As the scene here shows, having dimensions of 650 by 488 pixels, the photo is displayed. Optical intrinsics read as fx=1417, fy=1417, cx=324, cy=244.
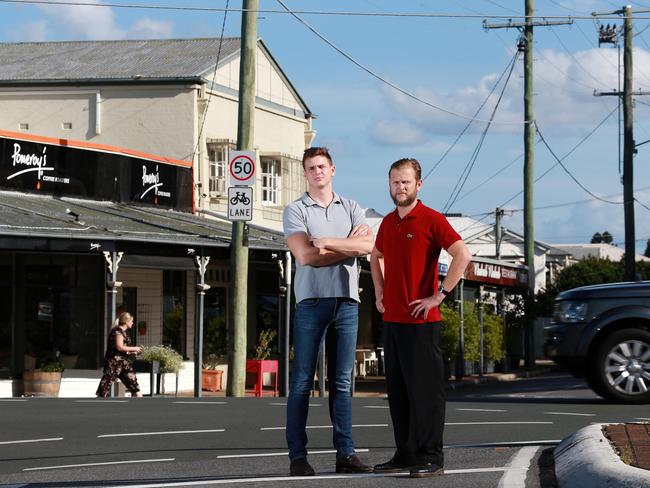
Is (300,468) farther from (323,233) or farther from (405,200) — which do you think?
(405,200)

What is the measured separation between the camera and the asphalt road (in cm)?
838

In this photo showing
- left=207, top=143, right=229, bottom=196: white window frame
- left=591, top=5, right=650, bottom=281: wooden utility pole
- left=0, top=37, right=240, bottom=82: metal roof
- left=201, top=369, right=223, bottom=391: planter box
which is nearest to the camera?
left=201, top=369, right=223, bottom=391: planter box

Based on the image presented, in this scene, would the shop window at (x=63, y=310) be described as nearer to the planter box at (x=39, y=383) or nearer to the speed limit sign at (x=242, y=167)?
the planter box at (x=39, y=383)

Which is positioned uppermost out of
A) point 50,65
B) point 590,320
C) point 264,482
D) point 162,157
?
point 50,65

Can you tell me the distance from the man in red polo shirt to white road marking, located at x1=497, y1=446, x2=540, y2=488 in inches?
16.6

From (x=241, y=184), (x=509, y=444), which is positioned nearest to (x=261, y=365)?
(x=241, y=184)

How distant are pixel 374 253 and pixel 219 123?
26.4 metres

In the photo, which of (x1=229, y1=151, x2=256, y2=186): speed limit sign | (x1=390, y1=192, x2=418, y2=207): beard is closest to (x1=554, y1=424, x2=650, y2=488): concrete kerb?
(x1=390, y1=192, x2=418, y2=207): beard

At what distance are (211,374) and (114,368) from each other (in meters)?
6.83

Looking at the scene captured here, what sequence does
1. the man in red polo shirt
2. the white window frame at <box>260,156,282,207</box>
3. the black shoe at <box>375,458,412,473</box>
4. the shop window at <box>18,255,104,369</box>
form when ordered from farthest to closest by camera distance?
the white window frame at <box>260,156,282,207</box>
the shop window at <box>18,255,104,369</box>
the black shoe at <box>375,458,412,473</box>
the man in red polo shirt

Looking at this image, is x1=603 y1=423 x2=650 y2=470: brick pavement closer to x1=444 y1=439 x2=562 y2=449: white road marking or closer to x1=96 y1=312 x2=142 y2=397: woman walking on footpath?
x1=444 y1=439 x2=562 y2=449: white road marking

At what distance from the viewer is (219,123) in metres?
34.5

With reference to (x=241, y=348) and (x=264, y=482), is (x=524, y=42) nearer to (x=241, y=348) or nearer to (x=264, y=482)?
(x=241, y=348)

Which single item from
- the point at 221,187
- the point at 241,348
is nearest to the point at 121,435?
the point at 241,348
